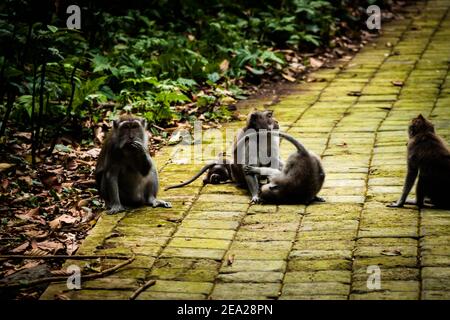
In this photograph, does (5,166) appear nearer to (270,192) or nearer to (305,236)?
(270,192)

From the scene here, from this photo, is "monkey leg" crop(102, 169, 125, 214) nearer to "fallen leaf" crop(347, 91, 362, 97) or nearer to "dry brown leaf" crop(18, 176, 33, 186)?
"dry brown leaf" crop(18, 176, 33, 186)

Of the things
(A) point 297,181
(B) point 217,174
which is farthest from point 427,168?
(B) point 217,174

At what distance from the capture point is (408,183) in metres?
6.71

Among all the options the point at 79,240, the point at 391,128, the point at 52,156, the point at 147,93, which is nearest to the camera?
the point at 79,240

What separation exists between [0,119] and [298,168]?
4.36 metres

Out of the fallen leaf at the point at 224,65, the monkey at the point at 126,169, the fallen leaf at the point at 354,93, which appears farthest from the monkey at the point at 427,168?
the fallen leaf at the point at 224,65

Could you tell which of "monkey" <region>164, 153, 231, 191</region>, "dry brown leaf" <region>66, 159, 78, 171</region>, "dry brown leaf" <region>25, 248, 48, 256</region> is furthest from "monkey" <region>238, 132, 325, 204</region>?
"dry brown leaf" <region>66, 159, 78, 171</region>

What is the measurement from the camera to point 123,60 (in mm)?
11539

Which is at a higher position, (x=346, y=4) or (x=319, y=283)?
(x=346, y=4)

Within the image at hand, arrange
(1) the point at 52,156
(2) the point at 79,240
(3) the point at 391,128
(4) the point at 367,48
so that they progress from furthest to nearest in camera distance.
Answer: (4) the point at 367,48 → (3) the point at 391,128 → (1) the point at 52,156 → (2) the point at 79,240

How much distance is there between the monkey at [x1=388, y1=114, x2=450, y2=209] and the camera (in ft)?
21.7

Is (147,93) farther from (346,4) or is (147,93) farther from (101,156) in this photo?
(346,4)
